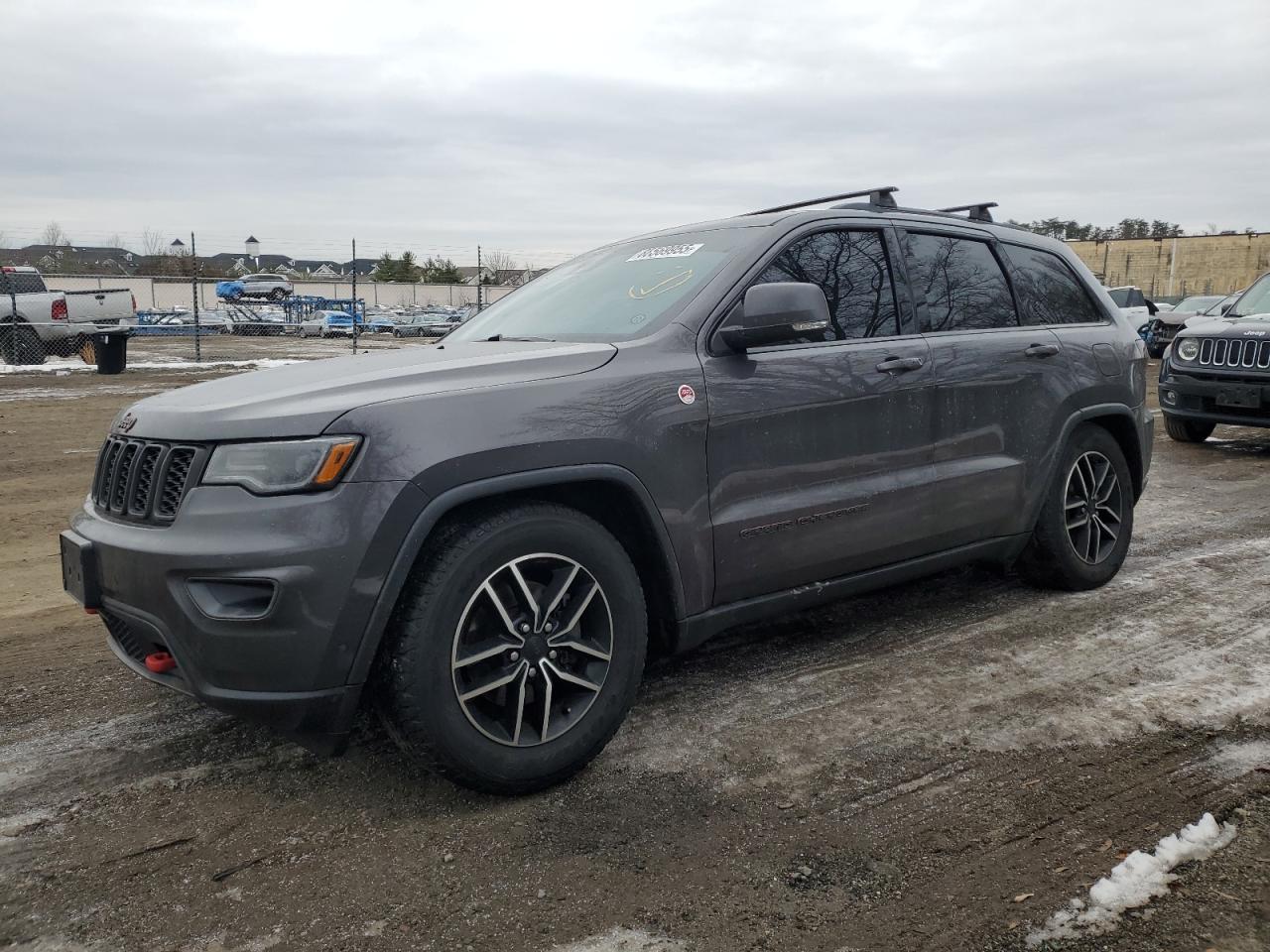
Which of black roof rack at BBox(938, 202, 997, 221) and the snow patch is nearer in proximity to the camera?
the snow patch

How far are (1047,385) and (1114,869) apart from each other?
2.47m

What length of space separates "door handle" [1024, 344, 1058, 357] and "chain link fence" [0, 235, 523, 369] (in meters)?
2.45

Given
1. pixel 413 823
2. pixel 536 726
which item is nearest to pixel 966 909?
pixel 536 726

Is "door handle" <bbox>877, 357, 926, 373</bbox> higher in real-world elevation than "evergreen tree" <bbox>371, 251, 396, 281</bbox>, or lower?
lower

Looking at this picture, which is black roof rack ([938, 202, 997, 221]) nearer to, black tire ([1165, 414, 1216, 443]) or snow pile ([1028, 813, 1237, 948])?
snow pile ([1028, 813, 1237, 948])

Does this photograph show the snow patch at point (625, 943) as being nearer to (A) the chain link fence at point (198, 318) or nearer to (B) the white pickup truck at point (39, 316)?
(A) the chain link fence at point (198, 318)

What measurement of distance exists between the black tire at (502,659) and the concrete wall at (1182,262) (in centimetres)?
6514

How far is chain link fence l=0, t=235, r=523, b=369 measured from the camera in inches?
791

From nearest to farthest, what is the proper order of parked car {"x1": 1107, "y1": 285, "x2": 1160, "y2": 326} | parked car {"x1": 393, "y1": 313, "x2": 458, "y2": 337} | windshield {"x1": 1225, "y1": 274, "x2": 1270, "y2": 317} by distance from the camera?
1. windshield {"x1": 1225, "y1": 274, "x2": 1270, "y2": 317}
2. parked car {"x1": 1107, "y1": 285, "x2": 1160, "y2": 326}
3. parked car {"x1": 393, "y1": 313, "x2": 458, "y2": 337}

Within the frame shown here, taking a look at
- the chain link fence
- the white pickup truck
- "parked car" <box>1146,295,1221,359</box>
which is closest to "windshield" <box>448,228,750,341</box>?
the chain link fence

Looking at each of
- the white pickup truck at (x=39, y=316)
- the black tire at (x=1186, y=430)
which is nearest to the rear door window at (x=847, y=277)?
the black tire at (x=1186, y=430)

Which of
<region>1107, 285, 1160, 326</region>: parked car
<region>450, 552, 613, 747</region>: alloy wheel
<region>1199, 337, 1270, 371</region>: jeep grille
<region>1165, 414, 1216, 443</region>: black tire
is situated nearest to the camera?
<region>450, 552, 613, 747</region>: alloy wheel

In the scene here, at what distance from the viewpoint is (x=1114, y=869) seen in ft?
8.34

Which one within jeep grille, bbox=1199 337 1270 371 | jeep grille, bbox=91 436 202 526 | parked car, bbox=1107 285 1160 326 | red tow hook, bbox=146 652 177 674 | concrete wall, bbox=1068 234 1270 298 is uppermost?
concrete wall, bbox=1068 234 1270 298
